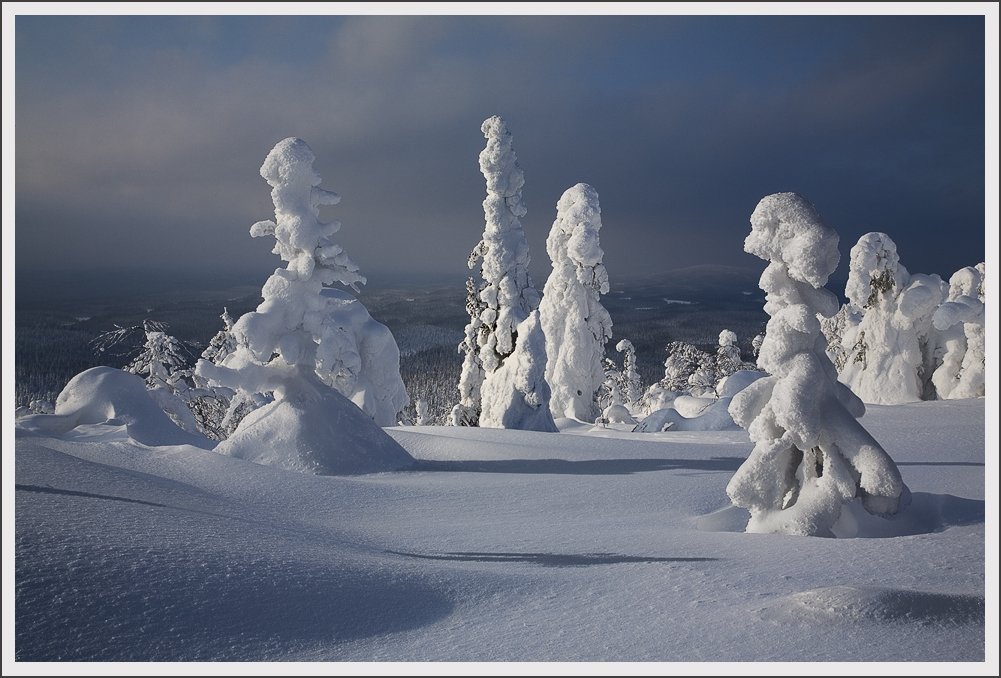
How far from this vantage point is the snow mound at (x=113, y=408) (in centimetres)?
1569

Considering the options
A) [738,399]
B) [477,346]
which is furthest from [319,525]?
[477,346]

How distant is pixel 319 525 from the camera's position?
813 cm

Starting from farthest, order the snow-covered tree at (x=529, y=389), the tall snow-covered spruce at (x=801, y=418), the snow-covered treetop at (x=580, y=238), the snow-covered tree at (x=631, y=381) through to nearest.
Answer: the snow-covered tree at (x=631, y=381) < the snow-covered treetop at (x=580, y=238) < the snow-covered tree at (x=529, y=389) < the tall snow-covered spruce at (x=801, y=418)

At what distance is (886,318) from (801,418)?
16.7 meters

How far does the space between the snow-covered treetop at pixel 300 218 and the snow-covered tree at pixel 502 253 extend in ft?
38.7

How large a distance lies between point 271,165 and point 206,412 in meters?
18.4

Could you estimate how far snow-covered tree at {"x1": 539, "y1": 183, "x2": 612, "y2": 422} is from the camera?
30078 millimetres

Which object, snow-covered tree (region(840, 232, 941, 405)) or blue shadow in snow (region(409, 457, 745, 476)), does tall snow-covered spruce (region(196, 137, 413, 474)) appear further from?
snow-covered tree (region(840, 232, 941, 405))

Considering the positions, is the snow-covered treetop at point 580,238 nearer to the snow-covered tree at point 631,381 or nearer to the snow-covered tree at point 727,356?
the snow-covered tree at point 727,356

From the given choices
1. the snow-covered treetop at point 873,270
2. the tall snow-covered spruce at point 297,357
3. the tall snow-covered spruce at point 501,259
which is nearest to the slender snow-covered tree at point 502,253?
the tall snow-covered spruce at point 501,259

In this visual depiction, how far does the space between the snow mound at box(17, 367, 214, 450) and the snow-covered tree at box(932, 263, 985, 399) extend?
60.1 feet

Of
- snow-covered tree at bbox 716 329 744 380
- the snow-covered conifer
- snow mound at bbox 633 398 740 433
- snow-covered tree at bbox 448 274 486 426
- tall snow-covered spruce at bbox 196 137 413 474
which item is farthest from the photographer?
snow-covered tree at bbox 716 329 744 380

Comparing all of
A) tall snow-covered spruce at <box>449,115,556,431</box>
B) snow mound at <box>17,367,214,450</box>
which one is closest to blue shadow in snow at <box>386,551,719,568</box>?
snow mound at <box>17,367,214,450</box>

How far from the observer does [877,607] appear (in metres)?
4.64
